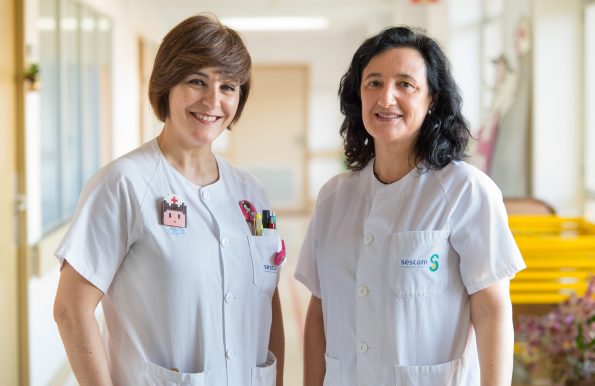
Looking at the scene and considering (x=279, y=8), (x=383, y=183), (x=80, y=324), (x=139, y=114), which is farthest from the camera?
(x=279, y=8)

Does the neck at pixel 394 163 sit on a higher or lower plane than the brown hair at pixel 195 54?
lower

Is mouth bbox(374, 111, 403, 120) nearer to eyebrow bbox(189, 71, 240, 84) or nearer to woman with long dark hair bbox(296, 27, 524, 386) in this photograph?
woman with long dark hair bbox(296, 27, 524, 386)

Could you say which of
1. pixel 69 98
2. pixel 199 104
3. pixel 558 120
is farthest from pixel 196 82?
pixel 558 120

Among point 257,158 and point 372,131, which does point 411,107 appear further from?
point 257,158

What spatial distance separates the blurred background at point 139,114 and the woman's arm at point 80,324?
120cm

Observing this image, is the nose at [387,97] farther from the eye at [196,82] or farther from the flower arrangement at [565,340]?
the flower arrangement at [565,340]

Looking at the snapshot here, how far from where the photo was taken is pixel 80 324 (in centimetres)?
153

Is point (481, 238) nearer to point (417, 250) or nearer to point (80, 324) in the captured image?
point (417, 250)

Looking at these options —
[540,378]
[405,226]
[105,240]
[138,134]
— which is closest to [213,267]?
[105,240]

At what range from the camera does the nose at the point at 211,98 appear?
1638 millimetres

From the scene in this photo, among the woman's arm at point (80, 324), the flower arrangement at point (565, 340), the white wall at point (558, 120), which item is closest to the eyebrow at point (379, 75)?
the woman's arm at point (80, 324)

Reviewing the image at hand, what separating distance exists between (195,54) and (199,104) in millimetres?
112

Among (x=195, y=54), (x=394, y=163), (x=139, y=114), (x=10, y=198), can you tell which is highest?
(x=139, y=114)

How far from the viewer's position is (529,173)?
14.9 ft
